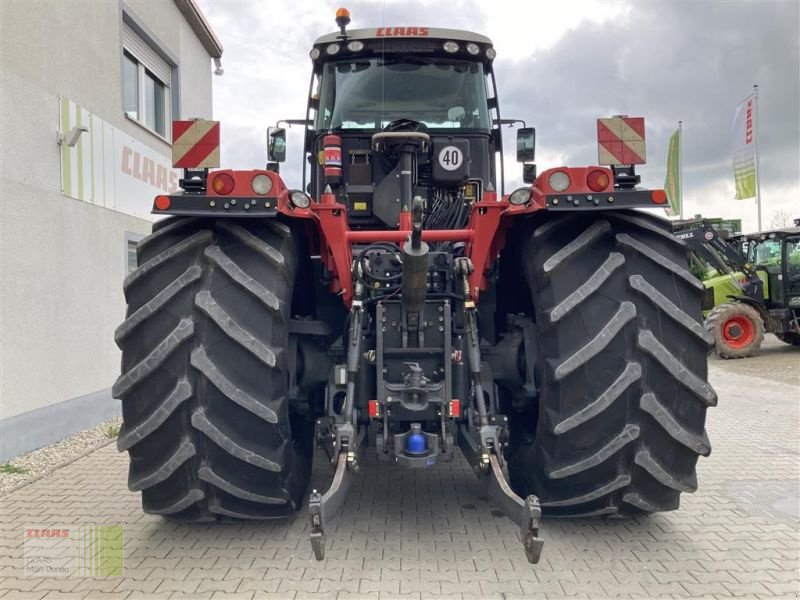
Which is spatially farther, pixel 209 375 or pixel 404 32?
pixel 404 32

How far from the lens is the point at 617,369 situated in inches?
118

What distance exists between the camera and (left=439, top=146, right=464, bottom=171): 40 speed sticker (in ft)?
14.1

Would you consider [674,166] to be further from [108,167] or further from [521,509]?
[521,509]

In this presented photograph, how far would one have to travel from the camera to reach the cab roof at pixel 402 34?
447cm

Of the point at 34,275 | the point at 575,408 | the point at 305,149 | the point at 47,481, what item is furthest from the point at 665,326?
the point at 34,275

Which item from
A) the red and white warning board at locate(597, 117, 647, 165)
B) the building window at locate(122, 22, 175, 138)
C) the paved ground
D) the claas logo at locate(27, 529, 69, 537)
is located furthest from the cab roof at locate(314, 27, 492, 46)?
the building window at locate(122, 22, 175, 138)

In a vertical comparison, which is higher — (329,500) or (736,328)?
(736,328)

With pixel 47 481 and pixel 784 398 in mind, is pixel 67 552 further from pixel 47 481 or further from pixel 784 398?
pixel 784 398

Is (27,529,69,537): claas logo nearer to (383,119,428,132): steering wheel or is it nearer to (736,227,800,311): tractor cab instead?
(383,119,428,132): steering wheel

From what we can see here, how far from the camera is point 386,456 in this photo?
126 inches

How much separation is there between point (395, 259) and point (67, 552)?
2404 millimetres

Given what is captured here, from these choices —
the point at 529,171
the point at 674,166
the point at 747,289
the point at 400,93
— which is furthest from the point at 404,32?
the point at 674,166

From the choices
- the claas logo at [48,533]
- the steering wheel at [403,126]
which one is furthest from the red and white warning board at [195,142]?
the claas logo at [48,533]

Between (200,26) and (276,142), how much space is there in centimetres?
677
